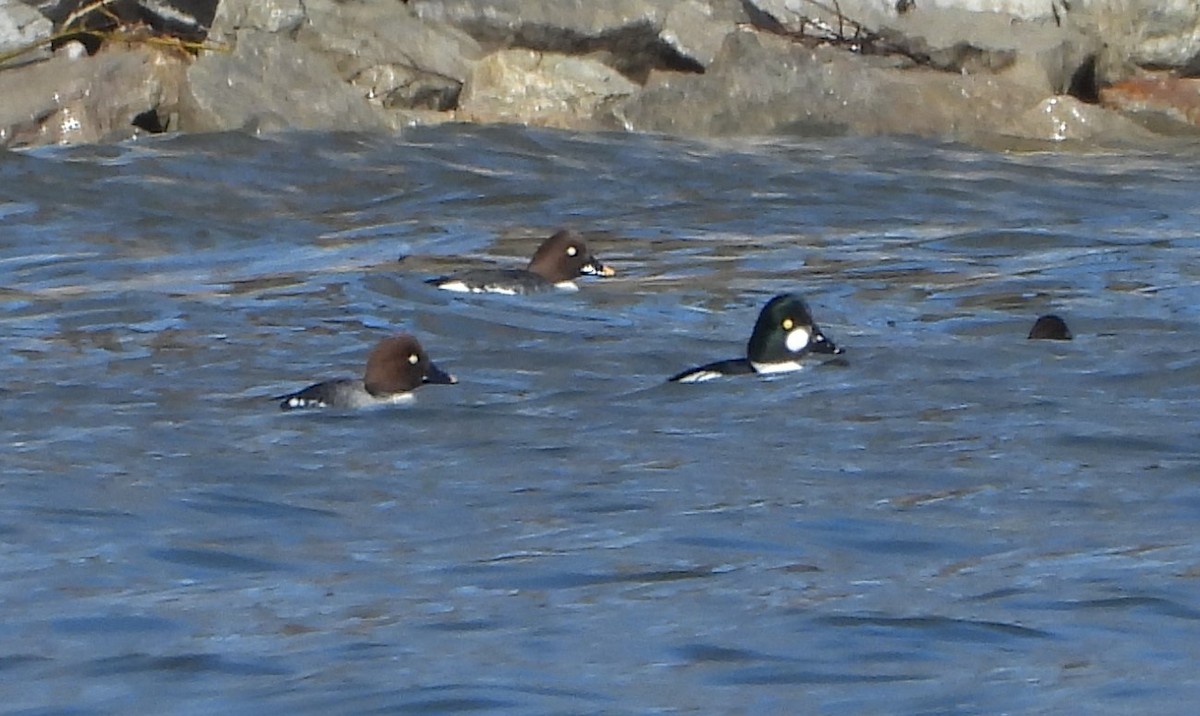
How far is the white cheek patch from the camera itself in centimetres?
1170

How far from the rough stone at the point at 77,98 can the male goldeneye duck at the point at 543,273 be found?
5.26 metres

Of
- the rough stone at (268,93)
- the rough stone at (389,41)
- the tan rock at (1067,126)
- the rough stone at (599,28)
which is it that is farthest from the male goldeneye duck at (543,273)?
the tan rock at (1067,126)

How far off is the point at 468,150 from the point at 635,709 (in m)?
13.0

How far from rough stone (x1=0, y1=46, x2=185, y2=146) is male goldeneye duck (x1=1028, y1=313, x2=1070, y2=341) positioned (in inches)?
350

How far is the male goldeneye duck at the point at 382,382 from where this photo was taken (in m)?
10.6

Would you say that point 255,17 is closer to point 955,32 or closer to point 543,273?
point 955,32

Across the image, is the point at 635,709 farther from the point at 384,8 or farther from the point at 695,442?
the point at 384,8

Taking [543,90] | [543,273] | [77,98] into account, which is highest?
[543,90]

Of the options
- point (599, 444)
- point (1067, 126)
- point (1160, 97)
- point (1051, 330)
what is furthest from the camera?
point (1160, 97)

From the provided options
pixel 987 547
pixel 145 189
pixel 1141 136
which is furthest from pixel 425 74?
pixel 987 547

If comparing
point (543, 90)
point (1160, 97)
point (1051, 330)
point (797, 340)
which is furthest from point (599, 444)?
point (1160, 97)

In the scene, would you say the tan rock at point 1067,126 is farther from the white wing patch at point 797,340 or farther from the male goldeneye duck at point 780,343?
the white wing patch at point 797,340

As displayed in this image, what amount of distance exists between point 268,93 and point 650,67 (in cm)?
316

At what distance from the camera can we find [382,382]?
429 inches
